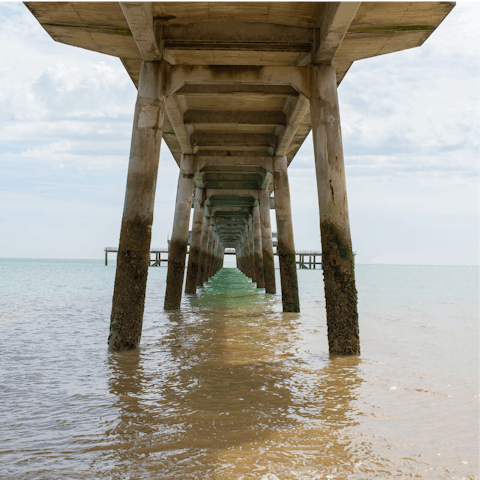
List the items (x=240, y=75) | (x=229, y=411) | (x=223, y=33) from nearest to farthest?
(x=229, y=411) → (x=223, y=33) → (x=240, y=75)

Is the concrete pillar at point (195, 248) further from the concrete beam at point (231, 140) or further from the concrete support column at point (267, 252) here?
the concrete beam at point (231, 140)

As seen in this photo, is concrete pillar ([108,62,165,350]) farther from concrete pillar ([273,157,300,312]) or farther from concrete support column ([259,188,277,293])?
concrete support column ([259,188,277,293])

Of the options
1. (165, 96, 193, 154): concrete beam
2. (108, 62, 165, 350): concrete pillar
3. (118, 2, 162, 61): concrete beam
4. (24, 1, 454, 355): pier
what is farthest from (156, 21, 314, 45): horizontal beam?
(165, 96, 193, 154): concrete beam

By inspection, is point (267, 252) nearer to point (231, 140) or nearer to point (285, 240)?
point (285, 240)

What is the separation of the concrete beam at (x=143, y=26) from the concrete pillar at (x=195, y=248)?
1030 cm

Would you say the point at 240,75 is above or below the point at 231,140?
below

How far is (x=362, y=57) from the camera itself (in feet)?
25.8

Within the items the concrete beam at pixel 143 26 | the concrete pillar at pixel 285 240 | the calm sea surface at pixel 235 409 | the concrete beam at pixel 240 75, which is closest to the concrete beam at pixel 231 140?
the concrete pillar at pixel 285 240

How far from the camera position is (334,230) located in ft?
20.9

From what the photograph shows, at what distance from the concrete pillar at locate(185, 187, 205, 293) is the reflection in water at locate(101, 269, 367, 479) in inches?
393

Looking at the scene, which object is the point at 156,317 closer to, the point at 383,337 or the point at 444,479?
the point at 383,337

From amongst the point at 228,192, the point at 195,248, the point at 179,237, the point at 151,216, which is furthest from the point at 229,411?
the point at 228,192

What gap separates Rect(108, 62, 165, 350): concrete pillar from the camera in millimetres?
6301

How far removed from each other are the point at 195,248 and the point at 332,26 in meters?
11.9
